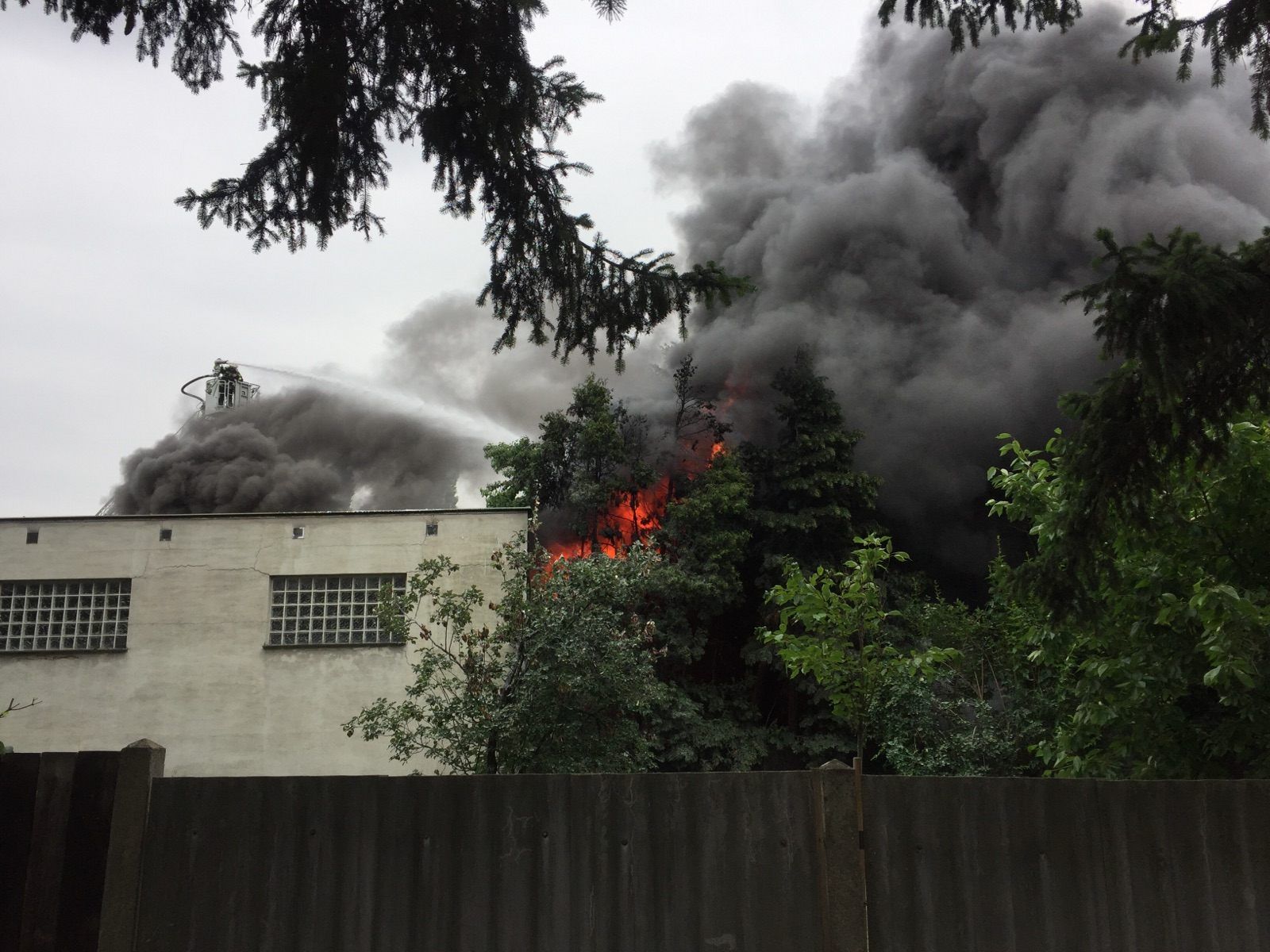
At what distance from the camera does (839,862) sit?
16.8 feet

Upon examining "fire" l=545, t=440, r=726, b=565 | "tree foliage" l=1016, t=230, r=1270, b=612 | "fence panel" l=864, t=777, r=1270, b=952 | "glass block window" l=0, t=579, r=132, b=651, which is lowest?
"fence panel" l=864, t=777, r=1270, b=952

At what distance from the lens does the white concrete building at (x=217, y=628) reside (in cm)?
2036

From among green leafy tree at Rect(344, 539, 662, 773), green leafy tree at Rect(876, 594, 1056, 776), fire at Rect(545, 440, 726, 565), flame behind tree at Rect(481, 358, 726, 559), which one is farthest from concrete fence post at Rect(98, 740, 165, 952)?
fire at Rect(545, 440, 726, 565)

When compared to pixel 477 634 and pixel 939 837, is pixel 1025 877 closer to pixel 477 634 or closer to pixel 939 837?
pixel 939 837

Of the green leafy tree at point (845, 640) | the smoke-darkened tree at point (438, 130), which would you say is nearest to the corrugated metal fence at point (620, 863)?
the smoke-darkened tree at point (438, 130)

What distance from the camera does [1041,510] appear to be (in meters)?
9.16

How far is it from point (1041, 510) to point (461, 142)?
5.67 metres

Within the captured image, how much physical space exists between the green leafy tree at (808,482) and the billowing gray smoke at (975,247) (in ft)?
14.4

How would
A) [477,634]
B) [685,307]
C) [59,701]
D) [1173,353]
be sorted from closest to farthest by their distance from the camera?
[1173,353], [685,307], [477,634], [59,701]

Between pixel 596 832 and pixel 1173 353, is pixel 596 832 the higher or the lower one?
the lower one

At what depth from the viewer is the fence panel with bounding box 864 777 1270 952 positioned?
5.14 metres

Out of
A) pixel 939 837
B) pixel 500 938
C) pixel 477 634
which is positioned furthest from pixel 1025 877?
pixel 477 634

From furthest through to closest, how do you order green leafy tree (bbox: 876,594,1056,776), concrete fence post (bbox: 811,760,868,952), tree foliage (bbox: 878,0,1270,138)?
green leafy tree (bbox: 876,594,1056,776), tree foliage (bbox: 878,0,1270,138), concrete fence post (bbox: 811,760,868,952)

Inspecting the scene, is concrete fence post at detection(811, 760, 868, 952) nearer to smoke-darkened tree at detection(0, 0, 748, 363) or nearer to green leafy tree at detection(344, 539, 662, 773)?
smoke-darkened tree at detection(0, 0, 748, 363)
